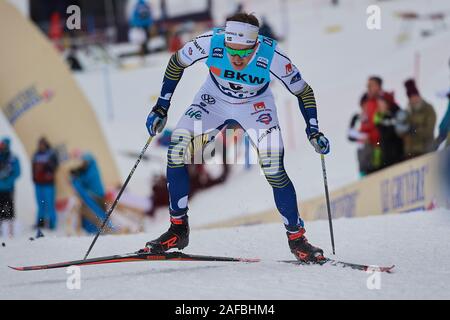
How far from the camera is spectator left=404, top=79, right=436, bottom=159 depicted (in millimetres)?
8211

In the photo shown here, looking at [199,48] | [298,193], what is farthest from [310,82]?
[199,48]

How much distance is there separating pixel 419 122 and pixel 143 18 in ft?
32.0

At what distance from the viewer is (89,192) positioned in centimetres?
1067

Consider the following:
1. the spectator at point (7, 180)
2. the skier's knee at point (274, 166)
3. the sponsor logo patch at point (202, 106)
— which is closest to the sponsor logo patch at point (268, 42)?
the sponsor logo patch at point (202, 106)

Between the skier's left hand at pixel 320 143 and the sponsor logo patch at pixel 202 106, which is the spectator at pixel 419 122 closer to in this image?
the skier's left hand at pixel 320 143

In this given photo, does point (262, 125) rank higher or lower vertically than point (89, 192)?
higher

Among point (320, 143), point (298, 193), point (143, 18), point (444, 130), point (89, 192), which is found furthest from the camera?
point (143, 18)

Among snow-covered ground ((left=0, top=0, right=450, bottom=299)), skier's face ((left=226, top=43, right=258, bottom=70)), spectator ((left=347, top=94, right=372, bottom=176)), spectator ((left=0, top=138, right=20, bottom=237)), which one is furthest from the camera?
spectator ((left=0, top=138, right=20, bottom=237))

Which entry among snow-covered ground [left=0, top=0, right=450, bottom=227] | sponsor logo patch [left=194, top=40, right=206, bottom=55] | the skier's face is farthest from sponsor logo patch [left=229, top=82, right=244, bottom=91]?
snow-covered ground [left=0, top=0, right=450, bottom=227]

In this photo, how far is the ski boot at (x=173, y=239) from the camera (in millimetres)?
5539

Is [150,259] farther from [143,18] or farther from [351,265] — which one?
[143,18]

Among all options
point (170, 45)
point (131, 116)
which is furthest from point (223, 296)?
point (170, 45)

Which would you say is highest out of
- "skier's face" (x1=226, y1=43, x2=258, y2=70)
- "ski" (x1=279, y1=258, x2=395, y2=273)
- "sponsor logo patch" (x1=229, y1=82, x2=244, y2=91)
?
"skier's face" (x1=226, y1=43, x2=258, y2=70)

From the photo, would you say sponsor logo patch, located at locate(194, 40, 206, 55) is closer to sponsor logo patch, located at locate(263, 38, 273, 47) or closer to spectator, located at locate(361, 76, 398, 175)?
sponsor logo patch, located at locate(263, 38, 273, 47)
